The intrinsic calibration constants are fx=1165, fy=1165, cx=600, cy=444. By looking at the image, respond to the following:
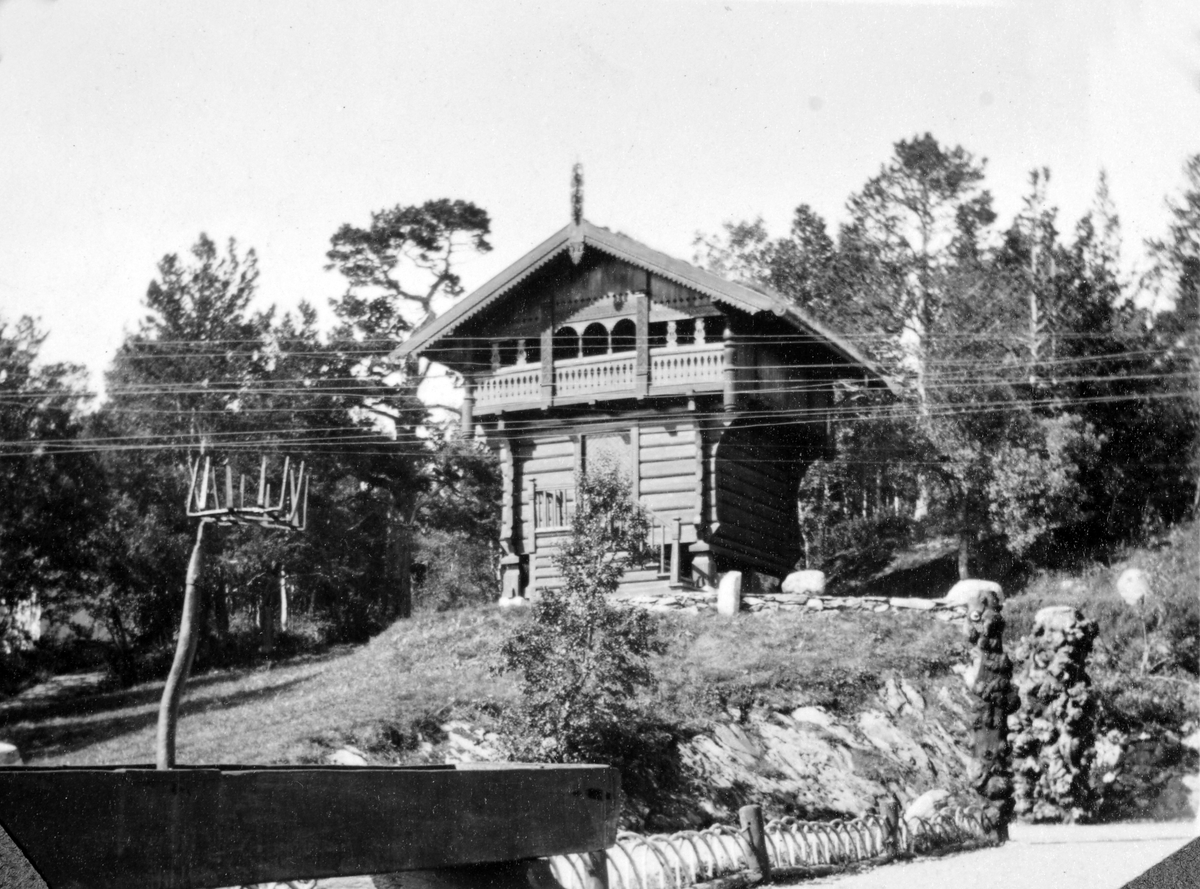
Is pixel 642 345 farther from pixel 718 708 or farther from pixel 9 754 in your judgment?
pixel 9 754

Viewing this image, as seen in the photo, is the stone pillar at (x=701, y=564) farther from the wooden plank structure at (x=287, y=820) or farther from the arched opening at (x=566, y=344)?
the wooden plank structure at (x=287, y=820)

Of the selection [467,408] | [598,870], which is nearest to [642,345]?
[467,408]

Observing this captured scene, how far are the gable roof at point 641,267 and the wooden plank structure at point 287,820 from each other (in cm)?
406

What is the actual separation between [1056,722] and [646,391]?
400cm

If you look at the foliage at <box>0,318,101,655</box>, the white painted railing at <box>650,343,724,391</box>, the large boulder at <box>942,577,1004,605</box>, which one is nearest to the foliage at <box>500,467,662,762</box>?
the white painted railing at <box>650,343,724,391</box>

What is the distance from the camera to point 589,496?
8.20 m

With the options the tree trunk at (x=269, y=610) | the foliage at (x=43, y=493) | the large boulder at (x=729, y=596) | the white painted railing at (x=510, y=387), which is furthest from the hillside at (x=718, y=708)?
the white painted railing at (x=510, y=387)

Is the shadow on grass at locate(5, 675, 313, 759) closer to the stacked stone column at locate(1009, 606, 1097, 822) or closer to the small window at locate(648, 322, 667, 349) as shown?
the small window at locate(648, 322, 667, 349)

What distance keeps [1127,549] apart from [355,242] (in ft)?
16.2

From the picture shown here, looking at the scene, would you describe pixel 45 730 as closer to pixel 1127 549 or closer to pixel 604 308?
pixel 604 308

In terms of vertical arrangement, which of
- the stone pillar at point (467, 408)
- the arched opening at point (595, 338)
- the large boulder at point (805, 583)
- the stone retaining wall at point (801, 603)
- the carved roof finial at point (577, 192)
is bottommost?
the stone retaining wall at point (801, 603)

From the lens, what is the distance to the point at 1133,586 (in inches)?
279

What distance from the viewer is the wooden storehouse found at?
8883 mm

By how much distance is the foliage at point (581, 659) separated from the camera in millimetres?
7129
